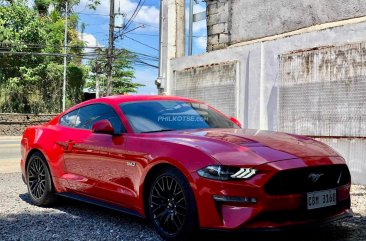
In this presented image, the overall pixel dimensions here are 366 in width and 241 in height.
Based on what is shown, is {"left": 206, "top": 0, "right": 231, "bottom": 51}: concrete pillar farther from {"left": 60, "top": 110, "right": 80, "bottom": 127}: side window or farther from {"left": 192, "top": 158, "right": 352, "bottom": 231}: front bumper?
{"left": 192, "top": 158, "right": 352, "bottom": 231}: front bumper

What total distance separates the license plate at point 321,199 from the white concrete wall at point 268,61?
3724 mm

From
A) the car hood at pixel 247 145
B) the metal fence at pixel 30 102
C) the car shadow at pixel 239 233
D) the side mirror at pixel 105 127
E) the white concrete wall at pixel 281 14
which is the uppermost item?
the white concrete wall at pixel 281 14

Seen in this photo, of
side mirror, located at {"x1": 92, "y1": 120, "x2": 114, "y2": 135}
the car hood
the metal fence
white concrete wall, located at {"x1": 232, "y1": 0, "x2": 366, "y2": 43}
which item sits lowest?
the car hood

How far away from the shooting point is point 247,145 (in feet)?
13.3

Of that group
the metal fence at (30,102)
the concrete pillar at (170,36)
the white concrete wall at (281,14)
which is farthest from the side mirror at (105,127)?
the metal fence at (30,102)

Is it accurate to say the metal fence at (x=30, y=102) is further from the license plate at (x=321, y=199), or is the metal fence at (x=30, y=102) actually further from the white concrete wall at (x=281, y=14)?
the license plate at (x=321, y=199)

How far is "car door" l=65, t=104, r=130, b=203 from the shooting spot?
480 centimetres

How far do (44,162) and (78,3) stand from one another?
37554 mm

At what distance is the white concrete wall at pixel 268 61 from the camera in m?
7.71

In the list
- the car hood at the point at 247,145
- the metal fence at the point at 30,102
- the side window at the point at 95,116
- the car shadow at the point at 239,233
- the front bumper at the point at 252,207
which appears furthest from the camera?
the metal fence at the point at 30,102

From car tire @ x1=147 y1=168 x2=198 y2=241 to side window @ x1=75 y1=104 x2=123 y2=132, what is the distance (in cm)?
98

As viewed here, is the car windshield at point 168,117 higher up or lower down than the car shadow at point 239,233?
higher up

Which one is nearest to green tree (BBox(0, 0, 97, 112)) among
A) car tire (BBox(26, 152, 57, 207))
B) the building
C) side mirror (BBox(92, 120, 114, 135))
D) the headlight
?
the building

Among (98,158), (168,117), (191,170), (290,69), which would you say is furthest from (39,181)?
(290,69)
